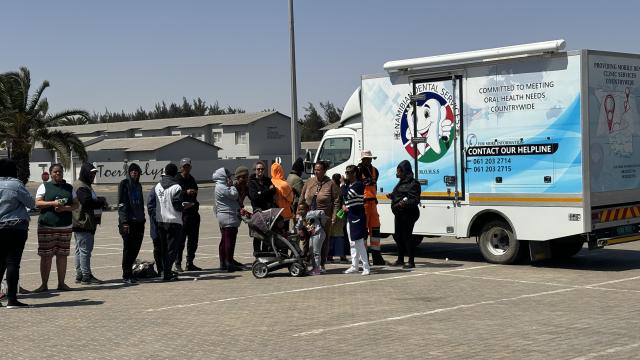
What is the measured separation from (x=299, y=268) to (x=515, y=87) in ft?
14.9

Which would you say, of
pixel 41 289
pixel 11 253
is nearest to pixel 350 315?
pixel 11 253

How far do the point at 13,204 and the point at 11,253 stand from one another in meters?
0.62

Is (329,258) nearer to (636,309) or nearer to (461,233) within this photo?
(461,233)

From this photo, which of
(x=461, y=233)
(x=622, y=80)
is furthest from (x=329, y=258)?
(x=622, y=80)

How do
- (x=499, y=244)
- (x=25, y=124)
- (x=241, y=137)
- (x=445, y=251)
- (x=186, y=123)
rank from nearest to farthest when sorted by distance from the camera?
(x=499, y=244), (x=445, y=251), (x=25, y=124), (x=241, y=137), (x=186, y=123)

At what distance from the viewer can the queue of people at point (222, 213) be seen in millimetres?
12586

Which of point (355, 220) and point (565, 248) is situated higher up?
point (355, 220)

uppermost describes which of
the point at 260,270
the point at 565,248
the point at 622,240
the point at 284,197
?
the point at 284,197

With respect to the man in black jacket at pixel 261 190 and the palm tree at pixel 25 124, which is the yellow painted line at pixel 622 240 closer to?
the man in black jacket at pixel 261 190

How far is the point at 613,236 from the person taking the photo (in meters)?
13.7

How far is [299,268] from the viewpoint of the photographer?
1371 centimetres

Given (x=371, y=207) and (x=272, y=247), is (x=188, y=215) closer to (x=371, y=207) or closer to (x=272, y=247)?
(x=272, y=247)

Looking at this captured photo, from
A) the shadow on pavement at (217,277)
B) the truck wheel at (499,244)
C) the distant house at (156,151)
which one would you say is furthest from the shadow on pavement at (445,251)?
the distant house at (156,151)

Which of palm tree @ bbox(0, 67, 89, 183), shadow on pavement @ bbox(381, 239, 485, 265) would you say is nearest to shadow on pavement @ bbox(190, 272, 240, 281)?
shadow on pavement @ bbox(381, 239, 485, 265)
